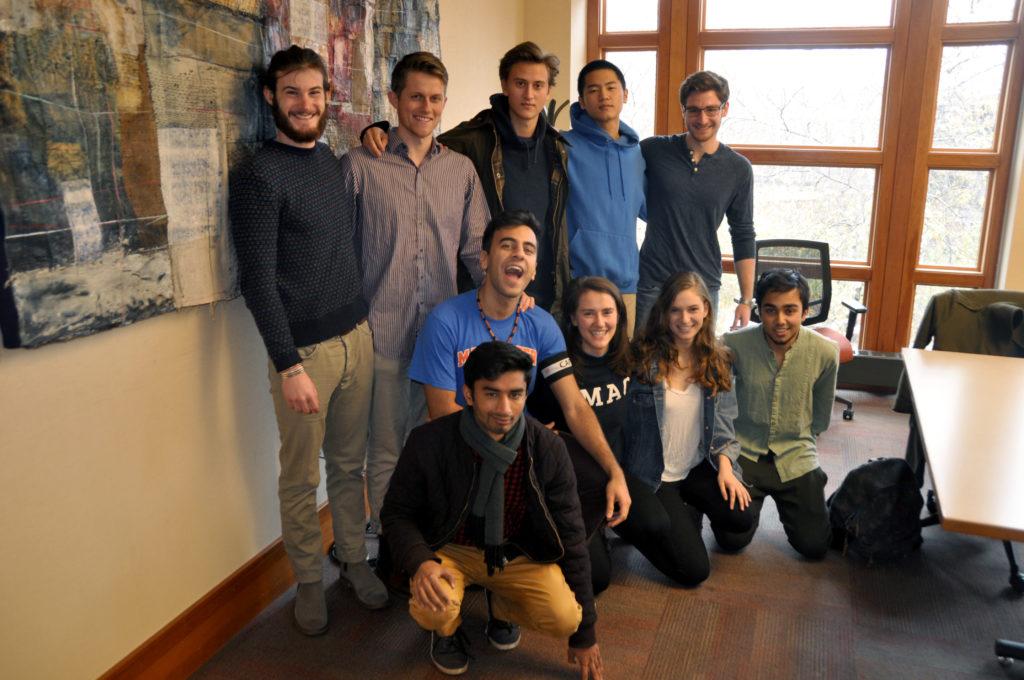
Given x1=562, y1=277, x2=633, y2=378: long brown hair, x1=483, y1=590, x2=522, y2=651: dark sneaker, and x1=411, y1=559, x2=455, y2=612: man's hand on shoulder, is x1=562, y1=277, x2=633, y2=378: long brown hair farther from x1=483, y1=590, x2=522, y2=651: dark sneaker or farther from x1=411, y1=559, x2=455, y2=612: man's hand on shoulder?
x1=411, y1=559, x2=455, y2=612: man's hand on shoulder

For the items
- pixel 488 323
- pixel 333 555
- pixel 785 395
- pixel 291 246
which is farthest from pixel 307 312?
pixel 785 395

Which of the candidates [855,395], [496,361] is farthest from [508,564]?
[855,395]

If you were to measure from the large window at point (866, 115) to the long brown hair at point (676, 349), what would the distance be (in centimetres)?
235

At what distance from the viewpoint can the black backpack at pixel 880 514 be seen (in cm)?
280

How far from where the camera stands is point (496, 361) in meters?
1.96

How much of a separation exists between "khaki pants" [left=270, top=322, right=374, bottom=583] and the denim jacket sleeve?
123cm

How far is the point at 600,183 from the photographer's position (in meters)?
2.85

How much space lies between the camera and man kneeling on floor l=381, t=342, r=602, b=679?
202 cm

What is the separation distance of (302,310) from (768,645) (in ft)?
5.59

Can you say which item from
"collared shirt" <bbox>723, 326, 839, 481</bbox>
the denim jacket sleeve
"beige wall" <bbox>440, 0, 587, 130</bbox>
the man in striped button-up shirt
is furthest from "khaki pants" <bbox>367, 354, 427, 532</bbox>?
"beige wall" <bbox>440, 0, 587, 130</bbox>

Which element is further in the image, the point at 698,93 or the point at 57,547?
the point at 698,93

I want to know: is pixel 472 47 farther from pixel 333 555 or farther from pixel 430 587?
pixel 430 587

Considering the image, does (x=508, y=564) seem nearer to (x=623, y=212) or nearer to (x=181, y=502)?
(x=181, y=502)

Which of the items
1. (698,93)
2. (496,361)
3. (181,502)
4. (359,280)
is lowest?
(181,502)
